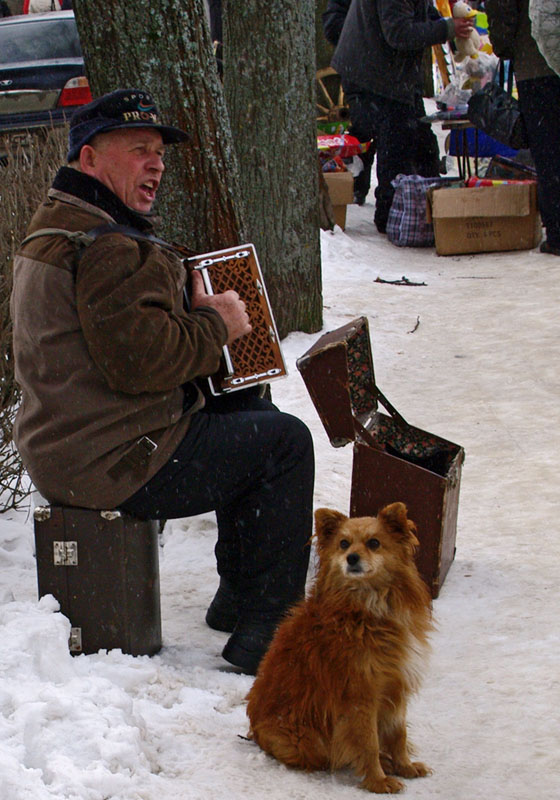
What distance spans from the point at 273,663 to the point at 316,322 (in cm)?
457

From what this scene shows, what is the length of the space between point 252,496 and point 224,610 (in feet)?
1.93

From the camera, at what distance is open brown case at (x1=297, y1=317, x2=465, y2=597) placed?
366 cm

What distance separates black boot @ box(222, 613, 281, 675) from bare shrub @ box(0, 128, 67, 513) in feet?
4.84

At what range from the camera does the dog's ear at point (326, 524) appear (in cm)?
282

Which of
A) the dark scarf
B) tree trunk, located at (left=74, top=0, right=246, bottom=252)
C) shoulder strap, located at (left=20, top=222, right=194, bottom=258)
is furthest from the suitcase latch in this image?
tree trunk, located at (left=74, top=0, right=246, bottom=252)

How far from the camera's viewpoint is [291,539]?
333 centimetres

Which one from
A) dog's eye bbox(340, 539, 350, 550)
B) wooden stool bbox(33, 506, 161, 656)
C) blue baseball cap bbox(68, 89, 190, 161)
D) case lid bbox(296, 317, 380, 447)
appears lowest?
wooden stool bbox(33, 506, 161, 656)

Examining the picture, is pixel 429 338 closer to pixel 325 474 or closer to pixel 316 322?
pixel 316 322

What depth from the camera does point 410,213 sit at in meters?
10.4

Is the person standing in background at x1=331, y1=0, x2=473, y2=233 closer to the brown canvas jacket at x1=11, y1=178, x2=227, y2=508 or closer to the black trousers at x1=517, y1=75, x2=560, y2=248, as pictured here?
the black trousers at x1=517, y1=75, x2=560, y2=248

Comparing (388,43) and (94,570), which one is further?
(388,43)

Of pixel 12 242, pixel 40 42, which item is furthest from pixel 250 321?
pixel 40 42

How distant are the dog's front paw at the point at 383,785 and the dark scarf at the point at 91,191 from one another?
176 cm

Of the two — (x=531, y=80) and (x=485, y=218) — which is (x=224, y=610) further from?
(x=485, y=218)
